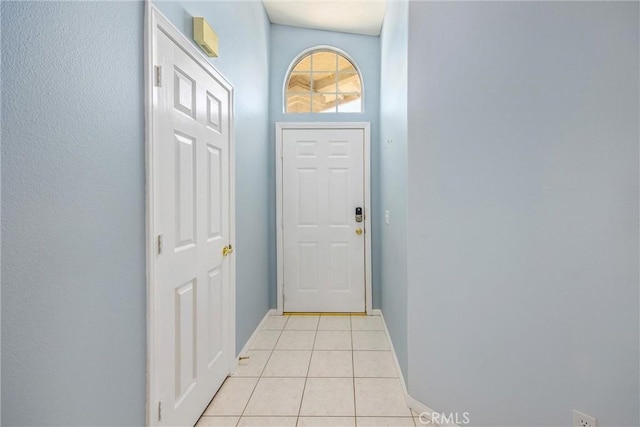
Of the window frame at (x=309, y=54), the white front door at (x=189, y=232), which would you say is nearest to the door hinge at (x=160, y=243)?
the white front door at (x=189, y=232)

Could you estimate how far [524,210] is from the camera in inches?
56.3

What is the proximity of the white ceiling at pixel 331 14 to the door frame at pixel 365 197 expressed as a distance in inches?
38.3

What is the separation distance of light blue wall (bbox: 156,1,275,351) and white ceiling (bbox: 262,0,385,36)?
0.17m

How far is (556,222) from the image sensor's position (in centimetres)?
135

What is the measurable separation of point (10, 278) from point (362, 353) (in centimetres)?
A: 223

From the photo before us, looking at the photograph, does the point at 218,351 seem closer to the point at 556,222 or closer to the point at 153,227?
the point at 153,227

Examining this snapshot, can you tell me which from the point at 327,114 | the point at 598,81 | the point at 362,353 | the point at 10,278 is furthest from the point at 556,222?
the point at 327,114

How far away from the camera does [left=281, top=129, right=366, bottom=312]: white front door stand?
333 centimetres

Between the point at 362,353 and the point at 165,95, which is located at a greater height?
the point at 165,95

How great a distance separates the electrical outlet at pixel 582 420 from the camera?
4.13 feet

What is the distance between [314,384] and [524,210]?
5.26ft

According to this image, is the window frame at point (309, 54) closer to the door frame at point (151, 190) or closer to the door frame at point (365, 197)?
the door frame at point (365, 197)

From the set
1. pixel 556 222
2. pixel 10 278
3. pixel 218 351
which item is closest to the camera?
pixel 10 278

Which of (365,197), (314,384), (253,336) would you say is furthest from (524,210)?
(253,336)
